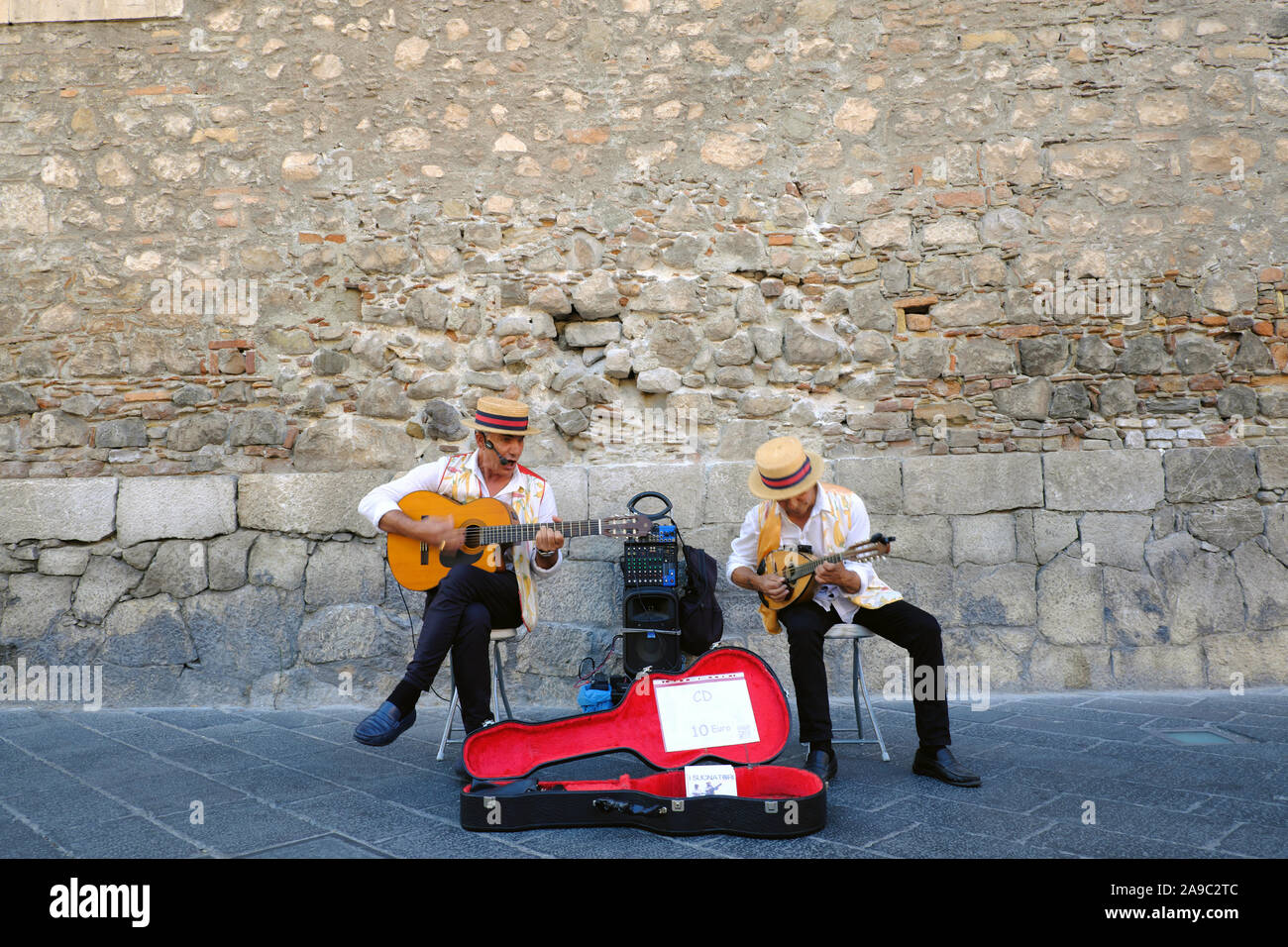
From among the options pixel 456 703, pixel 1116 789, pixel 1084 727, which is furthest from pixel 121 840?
pixel 1084 727

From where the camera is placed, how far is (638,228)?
481 centimetres

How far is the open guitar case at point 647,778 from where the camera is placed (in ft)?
8.23

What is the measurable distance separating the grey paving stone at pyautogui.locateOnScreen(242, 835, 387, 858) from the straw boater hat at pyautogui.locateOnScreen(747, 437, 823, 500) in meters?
1.74

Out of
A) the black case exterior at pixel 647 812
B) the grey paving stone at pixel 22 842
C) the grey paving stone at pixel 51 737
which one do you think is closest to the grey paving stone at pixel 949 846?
the black case exterior at pixel 647 812

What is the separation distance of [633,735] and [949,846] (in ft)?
3.63

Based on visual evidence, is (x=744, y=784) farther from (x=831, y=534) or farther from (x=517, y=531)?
(x=517, y=531)

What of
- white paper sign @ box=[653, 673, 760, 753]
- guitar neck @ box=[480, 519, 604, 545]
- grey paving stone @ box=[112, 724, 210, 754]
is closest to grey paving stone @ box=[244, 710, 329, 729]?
grey paving stone @ box=[112, 724, 210, 754]

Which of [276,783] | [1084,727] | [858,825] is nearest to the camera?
[858,825]

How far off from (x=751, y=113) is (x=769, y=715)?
10.8ft

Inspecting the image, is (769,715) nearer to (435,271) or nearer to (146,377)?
(435,271)

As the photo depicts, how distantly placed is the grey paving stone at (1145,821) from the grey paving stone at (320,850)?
6.44 ft

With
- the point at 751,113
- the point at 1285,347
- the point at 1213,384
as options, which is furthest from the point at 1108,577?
the point at 751,113

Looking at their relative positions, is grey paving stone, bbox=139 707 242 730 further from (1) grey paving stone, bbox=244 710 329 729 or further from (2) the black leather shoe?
(2) the black leather shoe

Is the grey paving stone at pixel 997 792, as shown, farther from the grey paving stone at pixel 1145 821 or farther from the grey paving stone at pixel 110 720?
the grey paving stone at pixel 110 720
